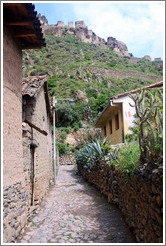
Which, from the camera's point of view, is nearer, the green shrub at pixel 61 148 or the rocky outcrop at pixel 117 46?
the green shrub at pixel 61 148

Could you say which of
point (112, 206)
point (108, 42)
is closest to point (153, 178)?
point (112, 206)

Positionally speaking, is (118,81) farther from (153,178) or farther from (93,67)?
(153,178)

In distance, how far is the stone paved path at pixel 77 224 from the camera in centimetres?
473

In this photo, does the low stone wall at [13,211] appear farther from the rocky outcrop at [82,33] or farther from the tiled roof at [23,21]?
the rocky outcrop at [82,33]

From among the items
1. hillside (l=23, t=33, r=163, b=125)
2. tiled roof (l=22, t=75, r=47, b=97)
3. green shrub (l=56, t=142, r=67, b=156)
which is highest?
hillside (l=23, t=33, r=163, b=125)

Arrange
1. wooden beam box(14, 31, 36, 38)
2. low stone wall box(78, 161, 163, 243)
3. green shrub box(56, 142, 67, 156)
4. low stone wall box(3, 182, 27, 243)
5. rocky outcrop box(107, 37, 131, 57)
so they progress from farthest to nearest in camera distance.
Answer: rocky outcrop box(107, 37, 131, 57), green shrub box(56, 142, 67, 156), wooden beam box(14, 31, 36, 38), low stone wall box(3, 182, 27, 243), low stone wall box(78, 161, 163, 243)

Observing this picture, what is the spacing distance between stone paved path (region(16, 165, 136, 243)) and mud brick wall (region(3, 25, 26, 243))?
1.99ft

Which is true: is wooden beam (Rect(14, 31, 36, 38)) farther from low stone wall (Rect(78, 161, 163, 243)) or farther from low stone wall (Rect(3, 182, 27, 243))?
low stone wall (Rect(78, 161, 163, 243))

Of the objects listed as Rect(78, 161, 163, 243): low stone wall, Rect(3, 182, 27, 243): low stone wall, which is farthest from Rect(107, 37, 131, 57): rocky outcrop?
Rect(78, 161, 163, 243): low stone wall

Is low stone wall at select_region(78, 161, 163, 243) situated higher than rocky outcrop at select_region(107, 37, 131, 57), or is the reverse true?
rocky outcrop at select_region(107, 37, 131, 57)

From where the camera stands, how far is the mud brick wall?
4145 mm

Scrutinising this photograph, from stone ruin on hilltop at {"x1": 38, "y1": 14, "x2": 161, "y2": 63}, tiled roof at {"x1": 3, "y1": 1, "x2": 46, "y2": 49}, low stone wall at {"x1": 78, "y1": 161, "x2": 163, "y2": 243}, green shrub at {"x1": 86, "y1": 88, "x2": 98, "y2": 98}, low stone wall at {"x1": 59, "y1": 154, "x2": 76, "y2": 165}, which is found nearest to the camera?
low stone wall at {"x1": 78, "y1": 161, "x2": 163, "y2": 243}

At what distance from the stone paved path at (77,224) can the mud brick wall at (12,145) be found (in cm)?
61

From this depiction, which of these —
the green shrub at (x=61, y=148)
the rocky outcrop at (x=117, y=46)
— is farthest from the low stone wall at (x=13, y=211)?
the rocky outcrop at (x=117, y=46)
